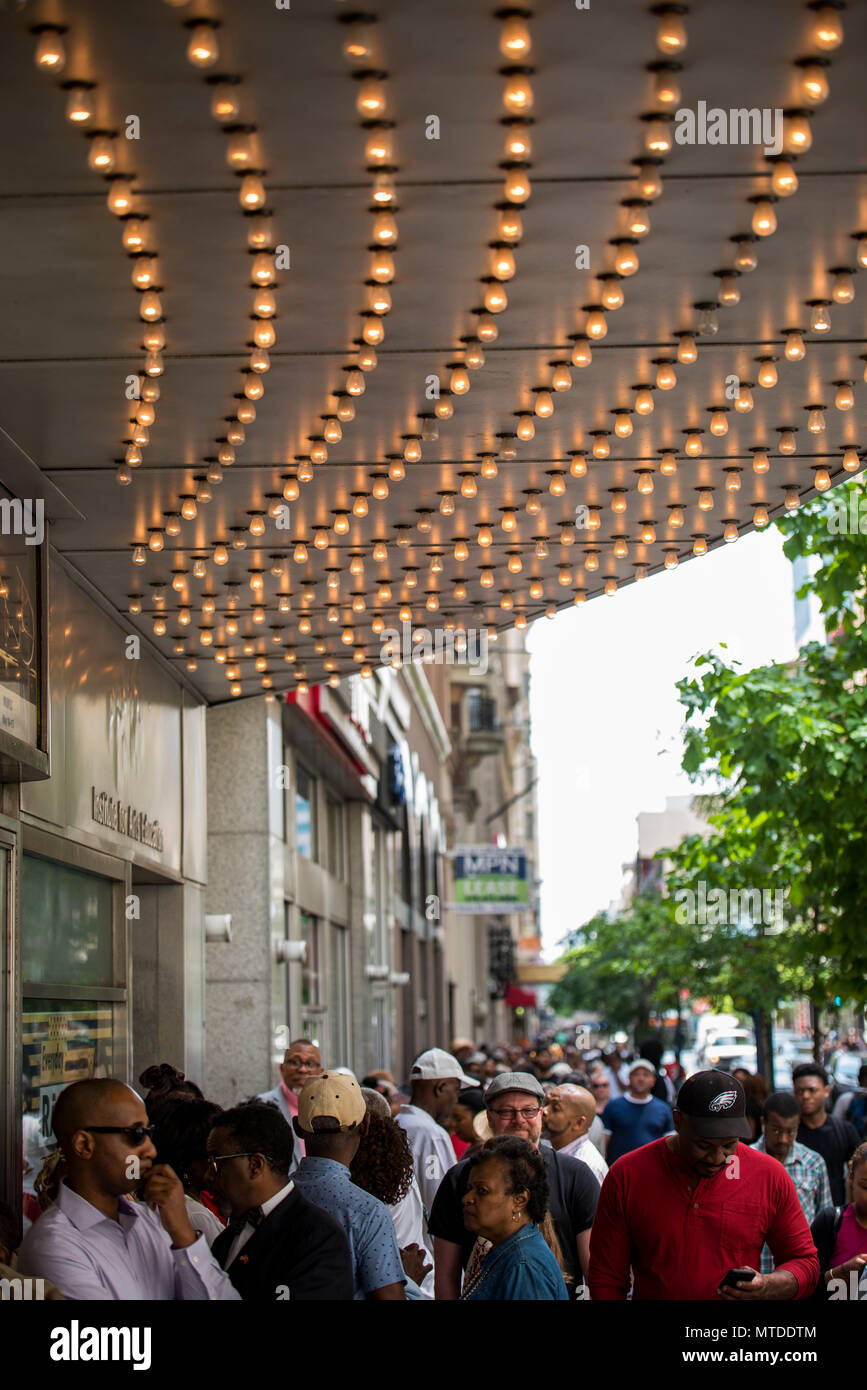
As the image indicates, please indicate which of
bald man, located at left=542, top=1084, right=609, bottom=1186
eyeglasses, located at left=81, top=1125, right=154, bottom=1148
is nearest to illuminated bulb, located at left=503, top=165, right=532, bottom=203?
eyeglasses, located at left=81, top=1125, right=154, bottom=1148

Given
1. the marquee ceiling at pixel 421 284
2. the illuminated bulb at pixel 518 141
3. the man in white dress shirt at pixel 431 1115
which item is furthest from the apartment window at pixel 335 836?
the illuminated bulb at pixel 518 141

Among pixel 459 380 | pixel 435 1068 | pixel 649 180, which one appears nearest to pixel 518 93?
pixel 649 180

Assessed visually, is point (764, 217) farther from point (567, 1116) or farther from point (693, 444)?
point (567, 1116)

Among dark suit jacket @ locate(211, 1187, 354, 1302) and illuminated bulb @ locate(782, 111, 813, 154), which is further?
illuminated bulb @ locate(782, 111, 813, 154)

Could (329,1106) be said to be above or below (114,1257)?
above

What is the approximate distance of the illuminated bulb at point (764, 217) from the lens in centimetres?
604

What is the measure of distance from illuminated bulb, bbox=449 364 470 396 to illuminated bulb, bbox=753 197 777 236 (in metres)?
1.80

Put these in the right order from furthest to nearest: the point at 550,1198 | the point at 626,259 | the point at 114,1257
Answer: the point at 550,1198
the point at 626,259
the point at 114,1257

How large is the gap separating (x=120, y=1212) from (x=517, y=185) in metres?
3.60

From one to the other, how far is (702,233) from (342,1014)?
17.9m

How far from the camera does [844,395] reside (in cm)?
816

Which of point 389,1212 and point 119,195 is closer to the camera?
point 119,195

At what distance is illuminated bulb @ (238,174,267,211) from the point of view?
569cm

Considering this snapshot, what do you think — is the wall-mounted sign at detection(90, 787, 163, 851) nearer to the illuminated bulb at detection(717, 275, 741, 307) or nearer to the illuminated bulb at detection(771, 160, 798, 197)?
the illuminated bulb at detection(717, 275, 741, 307)
